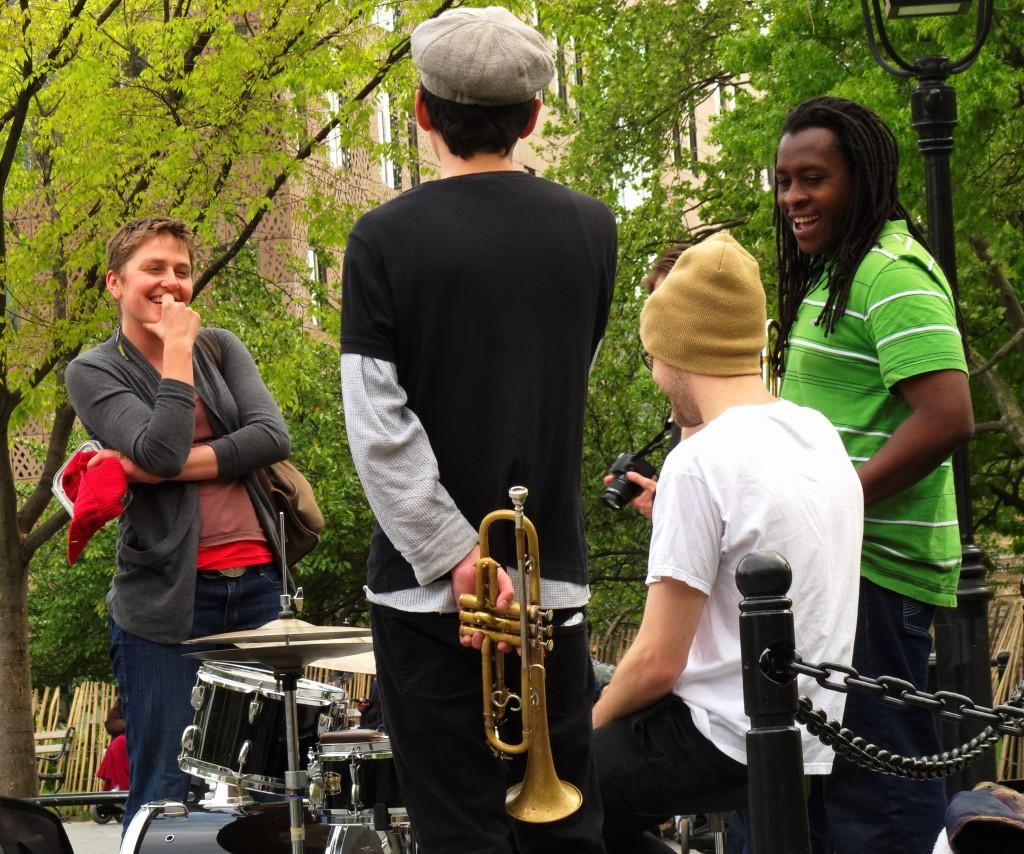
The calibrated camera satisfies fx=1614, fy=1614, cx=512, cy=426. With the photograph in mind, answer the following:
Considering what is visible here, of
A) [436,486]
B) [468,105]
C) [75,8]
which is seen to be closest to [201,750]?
[436,486]

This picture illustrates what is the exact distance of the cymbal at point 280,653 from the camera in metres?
4.71

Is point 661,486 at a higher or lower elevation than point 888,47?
lower

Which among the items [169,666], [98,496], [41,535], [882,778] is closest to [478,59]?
[882,778]

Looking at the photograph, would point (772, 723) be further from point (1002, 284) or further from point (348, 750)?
point (1002, 284)

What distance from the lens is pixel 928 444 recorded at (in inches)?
153

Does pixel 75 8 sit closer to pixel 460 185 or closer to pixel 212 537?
pixel 212 537

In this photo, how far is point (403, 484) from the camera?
330 cm

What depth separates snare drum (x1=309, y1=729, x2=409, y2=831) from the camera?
538 cm

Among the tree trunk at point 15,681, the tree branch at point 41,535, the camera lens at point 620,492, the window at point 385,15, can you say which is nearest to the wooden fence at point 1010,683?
the camera lens at point 620,492

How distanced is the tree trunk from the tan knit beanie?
9.66 metres

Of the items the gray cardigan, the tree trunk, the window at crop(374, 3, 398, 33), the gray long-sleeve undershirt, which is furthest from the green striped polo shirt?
the tree trunk

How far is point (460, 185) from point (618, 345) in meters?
20.8

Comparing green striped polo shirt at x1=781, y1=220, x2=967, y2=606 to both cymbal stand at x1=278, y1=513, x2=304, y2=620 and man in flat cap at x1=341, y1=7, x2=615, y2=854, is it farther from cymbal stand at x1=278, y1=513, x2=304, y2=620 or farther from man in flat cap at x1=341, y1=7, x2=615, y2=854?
cymbal stand at x1=278, y1=513, x2=304, y2=620

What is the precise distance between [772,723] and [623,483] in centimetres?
250
